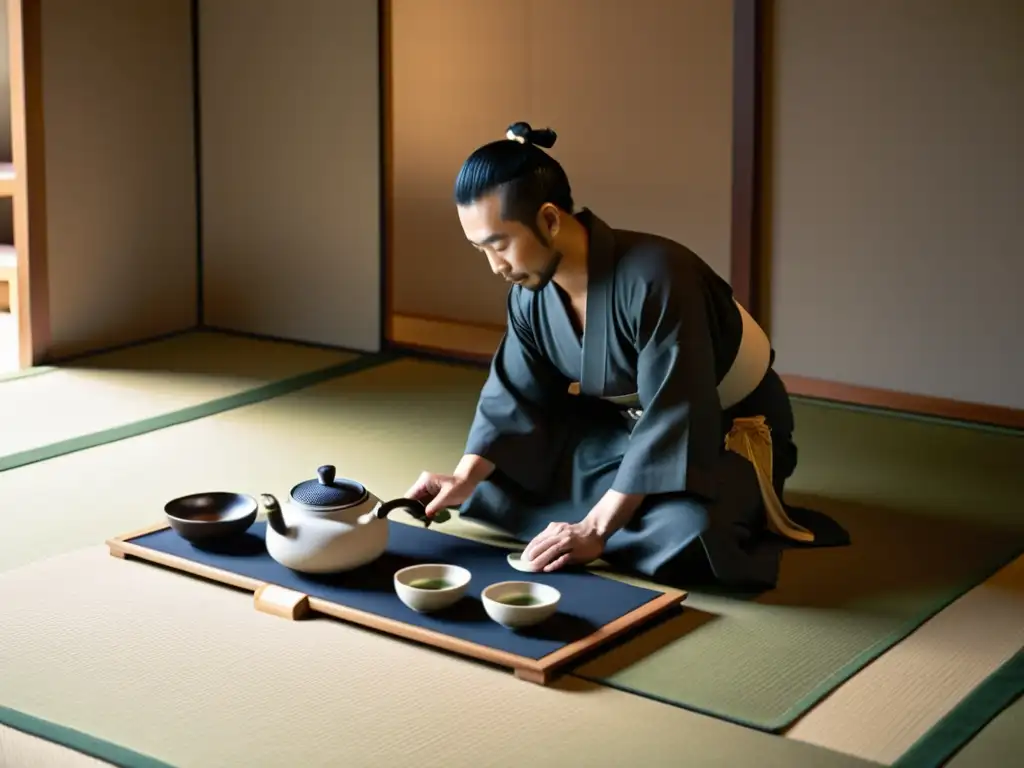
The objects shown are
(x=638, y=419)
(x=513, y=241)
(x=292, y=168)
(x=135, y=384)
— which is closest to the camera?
(x=513, y=241)

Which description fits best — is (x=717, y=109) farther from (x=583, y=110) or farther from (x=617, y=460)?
(x=617, y=460)

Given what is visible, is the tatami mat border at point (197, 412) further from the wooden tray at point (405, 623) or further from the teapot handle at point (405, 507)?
the teapot handle at point (405, 507)

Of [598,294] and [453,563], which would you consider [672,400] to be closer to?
[598,294]

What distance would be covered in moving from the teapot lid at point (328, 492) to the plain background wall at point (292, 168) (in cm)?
262

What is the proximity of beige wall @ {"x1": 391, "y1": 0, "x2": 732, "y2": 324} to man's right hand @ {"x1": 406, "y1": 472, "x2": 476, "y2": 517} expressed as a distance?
2.30 metres

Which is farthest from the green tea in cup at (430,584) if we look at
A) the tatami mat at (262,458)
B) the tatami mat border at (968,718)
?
the tatami mat border at (968,718)

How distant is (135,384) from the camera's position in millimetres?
5547

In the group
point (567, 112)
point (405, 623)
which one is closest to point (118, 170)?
point (567, 112)

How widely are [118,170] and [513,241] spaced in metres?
3.12

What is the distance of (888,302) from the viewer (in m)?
5.19

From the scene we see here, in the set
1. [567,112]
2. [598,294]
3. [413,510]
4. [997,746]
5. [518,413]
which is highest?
[567,112]

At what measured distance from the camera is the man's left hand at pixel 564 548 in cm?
351

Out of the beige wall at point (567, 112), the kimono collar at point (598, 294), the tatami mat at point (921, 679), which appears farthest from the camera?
the beige wall at point (567, 112)

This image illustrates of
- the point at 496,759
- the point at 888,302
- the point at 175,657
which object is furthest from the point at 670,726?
the point at 888,302
